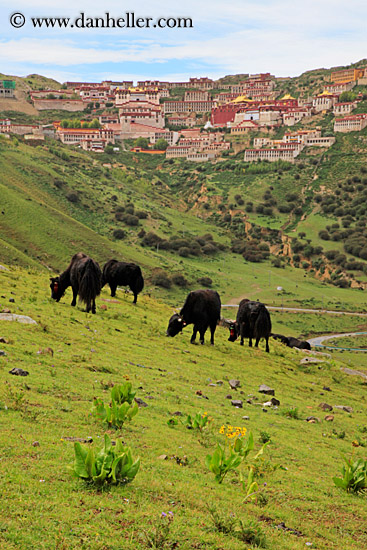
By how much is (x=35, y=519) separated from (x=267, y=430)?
6.52 m

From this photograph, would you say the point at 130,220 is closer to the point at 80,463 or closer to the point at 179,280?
the point at 179,280

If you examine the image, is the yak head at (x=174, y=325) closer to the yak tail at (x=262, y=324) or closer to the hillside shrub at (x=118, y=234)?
the yak tail at (x=262, y=324)

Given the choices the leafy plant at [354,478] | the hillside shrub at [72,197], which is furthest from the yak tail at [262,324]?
the hillside shrub at [72,197]

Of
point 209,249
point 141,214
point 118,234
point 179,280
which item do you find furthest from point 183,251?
point 179,280

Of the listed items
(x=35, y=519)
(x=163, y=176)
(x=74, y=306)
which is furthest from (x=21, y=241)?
(x=163, y=176)

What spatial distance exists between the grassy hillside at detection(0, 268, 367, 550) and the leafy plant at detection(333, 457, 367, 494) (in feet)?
0.52

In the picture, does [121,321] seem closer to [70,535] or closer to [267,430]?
[267,430]

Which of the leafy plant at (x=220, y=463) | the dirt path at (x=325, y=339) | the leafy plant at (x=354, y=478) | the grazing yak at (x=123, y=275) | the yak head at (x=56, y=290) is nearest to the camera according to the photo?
the leafy plant at (x=220, y=463)

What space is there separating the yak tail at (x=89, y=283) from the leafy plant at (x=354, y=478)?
13.0 metres

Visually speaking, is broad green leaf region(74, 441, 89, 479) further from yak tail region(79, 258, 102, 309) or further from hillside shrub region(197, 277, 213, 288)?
hillside shrub region(197, 277, 213, 288)

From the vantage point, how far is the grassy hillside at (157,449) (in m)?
5.50

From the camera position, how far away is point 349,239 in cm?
10388

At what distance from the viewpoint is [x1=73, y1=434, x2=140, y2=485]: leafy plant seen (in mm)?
6098

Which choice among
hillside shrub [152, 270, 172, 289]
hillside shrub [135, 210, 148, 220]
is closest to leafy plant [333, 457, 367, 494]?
hillside shrub [152, 270, 172, 289]
